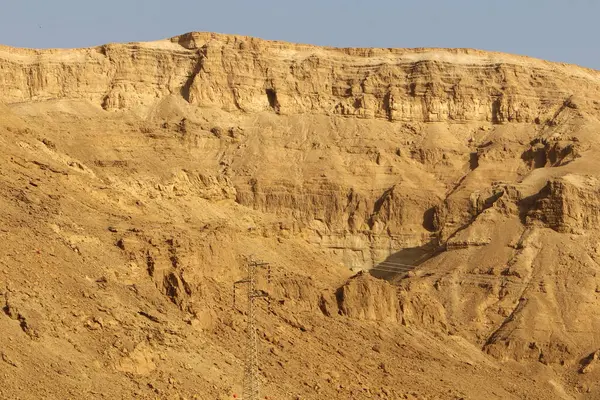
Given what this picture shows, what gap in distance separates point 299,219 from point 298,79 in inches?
529

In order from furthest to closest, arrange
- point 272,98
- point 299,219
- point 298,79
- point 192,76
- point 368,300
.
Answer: point 298,79 < point 272,98 < point 192,76 < point 299,219 < point 368,300

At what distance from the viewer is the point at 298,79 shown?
119750 mm

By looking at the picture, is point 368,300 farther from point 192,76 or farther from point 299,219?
point 192,76

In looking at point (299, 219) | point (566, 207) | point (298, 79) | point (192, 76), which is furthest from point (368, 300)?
point (298, 79)

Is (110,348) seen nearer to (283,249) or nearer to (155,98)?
(283,249)

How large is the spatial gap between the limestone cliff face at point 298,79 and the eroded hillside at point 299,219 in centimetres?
15

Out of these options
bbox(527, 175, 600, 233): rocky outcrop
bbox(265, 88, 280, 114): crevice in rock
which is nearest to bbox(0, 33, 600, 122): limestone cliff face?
bbox(265, 88, 280, 114): crevice in rock

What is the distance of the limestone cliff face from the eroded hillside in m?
0.15

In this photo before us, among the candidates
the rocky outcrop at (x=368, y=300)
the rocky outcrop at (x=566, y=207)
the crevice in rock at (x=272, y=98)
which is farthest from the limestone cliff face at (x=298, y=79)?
the rocky outcrop at (x=368, y=300)

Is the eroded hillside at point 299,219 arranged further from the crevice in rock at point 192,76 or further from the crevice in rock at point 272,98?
the crevice in rock at point 192,76

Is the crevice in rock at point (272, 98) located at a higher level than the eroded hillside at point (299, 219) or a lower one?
higher

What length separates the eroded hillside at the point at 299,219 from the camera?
72375 millimetres

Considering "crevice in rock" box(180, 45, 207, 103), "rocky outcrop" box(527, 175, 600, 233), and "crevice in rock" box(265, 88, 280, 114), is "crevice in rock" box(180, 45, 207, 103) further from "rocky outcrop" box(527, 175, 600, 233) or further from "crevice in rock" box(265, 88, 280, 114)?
"rocky outcrop" box(527, 175, 600, 233)

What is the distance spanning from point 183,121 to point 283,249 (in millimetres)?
19548
